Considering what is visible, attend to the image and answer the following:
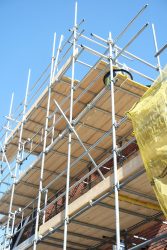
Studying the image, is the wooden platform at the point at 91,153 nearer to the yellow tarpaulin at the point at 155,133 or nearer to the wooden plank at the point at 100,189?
the wooden plank at the point at 100,189

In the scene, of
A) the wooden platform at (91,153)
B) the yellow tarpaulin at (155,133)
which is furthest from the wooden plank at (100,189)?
the yellow tarpaulin at (155,133)

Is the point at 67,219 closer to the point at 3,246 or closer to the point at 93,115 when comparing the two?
the point at 93,115

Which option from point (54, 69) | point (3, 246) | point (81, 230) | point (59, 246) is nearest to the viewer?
point (81, 230)

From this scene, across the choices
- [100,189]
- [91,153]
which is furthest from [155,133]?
[91,153]

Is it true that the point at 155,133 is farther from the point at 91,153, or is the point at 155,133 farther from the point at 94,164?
the point at 91,153

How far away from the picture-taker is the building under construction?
680 centimetres

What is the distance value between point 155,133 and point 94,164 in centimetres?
220

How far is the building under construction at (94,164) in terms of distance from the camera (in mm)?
6797

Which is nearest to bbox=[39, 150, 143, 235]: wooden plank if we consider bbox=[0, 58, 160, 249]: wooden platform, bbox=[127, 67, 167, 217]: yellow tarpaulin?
bbox=[0, 58, 160, 249]: wooden platform

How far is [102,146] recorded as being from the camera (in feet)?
33.6

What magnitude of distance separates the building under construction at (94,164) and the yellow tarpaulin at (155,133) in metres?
0.03

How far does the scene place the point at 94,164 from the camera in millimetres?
7547

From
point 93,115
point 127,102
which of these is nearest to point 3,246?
point 93,115

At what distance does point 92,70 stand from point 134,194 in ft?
13.1
